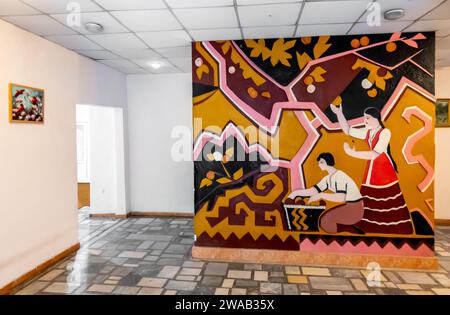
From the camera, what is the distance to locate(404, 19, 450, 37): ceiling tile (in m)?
3.51

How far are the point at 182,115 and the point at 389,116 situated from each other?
3.64m

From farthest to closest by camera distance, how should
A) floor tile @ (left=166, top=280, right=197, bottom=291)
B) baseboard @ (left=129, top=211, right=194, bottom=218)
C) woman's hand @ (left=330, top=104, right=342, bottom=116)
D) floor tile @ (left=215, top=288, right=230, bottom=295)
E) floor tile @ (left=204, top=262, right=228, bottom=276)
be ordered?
baseboard @ (left=129, top=211, right=194, bottom=218), woman's hand @ (left=330, top=104, right=342, bottom=116), floor tile @ (left=204, top=262, right=228, bottom=276), floor tile @ (left=166, top=280, right=197, bottom=291), floor tile @ (left=215, top=288, right=230, bottom=295)

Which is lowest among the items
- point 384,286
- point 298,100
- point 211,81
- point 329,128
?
point 384,286

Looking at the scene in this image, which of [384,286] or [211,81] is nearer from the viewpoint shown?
[384,286]

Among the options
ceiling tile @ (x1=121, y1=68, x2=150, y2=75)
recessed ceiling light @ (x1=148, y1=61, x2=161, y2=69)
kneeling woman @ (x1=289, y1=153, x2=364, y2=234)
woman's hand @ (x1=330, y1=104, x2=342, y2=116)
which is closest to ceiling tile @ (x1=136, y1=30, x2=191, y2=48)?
recessed ceiling light @ (x1=148, y1=61, x2=161, y2=69)

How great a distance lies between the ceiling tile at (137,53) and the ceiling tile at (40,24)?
0.91 m

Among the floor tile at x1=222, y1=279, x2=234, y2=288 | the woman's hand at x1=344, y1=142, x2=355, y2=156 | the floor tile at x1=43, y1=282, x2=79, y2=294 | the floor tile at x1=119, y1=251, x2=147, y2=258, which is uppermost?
the woman's hand at x1=344, y1=142, x2=355, y2=156

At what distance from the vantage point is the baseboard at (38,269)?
11.2 feet

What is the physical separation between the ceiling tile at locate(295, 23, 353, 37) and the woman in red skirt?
0.84 m

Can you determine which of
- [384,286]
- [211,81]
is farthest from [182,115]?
[384,286]

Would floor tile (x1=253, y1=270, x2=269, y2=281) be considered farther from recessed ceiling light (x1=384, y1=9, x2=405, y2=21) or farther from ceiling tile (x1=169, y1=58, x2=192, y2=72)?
ceiling tile (x1=169, y1=58, x2=192, y2=72)

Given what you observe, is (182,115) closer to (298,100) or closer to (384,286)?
(298,100)

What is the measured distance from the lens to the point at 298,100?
4043 mm

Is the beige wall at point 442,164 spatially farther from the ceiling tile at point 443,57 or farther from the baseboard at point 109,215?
the baseboard at point 109,215
